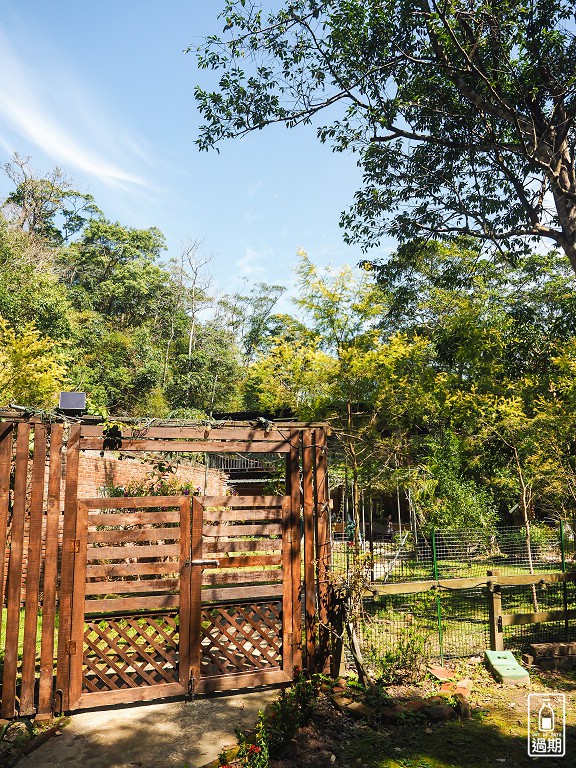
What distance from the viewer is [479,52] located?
920cm

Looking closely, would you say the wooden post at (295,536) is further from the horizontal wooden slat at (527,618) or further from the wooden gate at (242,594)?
the horizontal wooden slat at (527,618)

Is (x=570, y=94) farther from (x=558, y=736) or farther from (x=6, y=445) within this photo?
(x=6, y=445)

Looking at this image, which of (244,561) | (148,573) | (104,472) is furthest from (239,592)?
(104,472)

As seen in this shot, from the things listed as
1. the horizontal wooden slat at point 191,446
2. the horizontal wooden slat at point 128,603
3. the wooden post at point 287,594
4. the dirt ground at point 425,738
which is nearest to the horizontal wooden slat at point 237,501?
the wooden post at point 287,594

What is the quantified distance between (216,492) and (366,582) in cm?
1225

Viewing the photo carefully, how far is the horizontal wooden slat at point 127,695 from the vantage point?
4.98m

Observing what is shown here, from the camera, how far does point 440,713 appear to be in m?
5.08

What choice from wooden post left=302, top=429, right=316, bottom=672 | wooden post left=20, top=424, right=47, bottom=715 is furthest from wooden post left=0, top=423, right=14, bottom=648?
wooden post left=302, top=429, right=316, bottom=672

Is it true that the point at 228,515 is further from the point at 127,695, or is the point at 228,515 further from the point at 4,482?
the point at 4,482

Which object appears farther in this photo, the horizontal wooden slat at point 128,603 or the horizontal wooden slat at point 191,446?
the horizontal wooden slat at point 191,446

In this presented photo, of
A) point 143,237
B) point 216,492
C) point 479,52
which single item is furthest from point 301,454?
point 143,237

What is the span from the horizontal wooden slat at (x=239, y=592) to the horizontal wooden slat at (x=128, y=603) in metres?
0.31

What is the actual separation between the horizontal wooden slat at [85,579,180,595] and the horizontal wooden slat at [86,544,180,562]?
0.80 ft

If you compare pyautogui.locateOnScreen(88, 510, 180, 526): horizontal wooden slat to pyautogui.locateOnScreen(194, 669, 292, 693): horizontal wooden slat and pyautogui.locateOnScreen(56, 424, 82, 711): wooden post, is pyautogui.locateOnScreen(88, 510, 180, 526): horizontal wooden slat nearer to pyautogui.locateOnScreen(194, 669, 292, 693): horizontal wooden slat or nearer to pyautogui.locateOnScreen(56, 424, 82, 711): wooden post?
pyautogui.locateOnScreen(56, 424, 82, 711): wooden post
